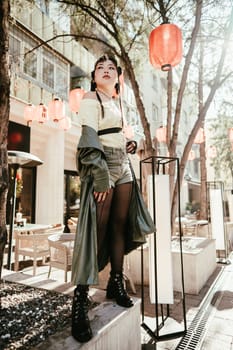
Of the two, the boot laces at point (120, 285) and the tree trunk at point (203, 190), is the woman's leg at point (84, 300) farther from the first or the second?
the tree trunk at point (203, 190)

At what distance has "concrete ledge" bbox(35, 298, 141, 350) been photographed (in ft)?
4.11

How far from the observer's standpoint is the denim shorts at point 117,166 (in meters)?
1.69

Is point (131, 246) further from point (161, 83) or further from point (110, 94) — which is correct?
point (161, 83)

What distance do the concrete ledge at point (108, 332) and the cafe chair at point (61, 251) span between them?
169 cm

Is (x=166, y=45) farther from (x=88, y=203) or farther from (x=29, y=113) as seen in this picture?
(x=29, y=113)

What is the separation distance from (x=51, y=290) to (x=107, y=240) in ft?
2.39

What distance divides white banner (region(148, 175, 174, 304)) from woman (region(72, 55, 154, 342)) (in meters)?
0.37

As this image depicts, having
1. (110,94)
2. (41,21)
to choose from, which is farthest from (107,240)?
(41,21)

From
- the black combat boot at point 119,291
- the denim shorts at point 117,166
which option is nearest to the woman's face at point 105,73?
the denim shorts at point 117,166

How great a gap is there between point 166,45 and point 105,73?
5.99 ft

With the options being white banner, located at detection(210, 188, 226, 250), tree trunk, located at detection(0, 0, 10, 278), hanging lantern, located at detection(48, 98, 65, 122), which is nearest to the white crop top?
tree trunk, located at detection(0, 0, 10, 278)

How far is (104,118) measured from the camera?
1675 mm

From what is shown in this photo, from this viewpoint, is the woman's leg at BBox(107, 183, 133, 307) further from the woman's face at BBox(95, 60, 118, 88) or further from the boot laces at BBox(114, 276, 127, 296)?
the woman's face at BBox(95, 60, 118, 88)

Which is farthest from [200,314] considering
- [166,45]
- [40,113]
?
[40,113]
